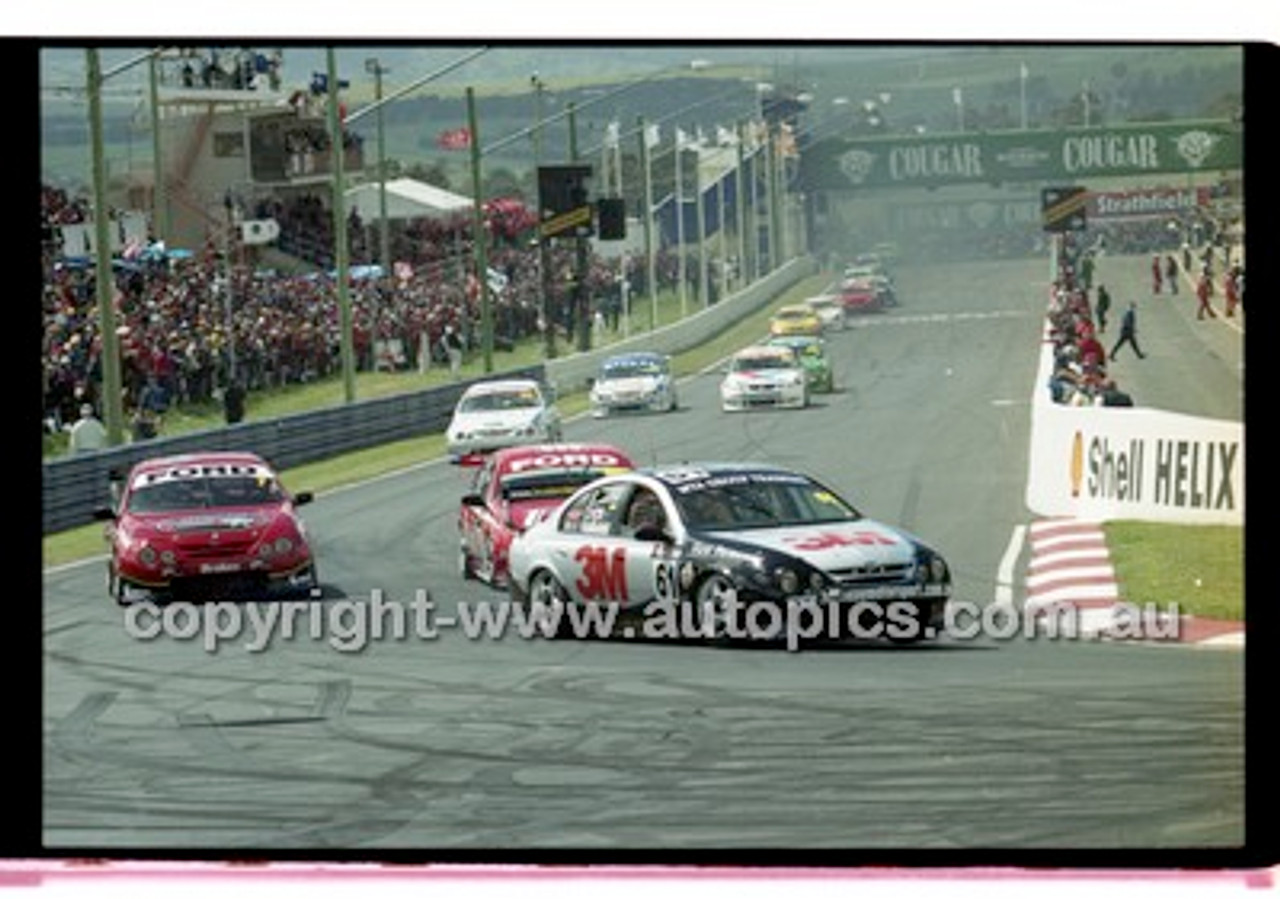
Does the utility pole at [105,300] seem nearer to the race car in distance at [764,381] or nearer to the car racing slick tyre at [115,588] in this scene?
the car racing slick tyre at [115,588]

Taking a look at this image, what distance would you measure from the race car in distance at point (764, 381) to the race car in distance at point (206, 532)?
2.09 m

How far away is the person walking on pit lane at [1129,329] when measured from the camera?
14.1 metres

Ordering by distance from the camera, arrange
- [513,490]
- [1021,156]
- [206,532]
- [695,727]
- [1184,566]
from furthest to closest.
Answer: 1. [513,490]
2. [206,532]
3. [1021,156]
4. [1184,566]
5. [695,727]

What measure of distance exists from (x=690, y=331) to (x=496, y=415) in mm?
1008

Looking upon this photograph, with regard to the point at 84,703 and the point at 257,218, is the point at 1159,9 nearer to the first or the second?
the point at 257,218

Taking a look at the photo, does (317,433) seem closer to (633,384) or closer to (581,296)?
(581,296)

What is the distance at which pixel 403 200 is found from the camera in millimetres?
14094

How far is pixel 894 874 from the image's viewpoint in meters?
12.5

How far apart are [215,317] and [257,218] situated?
21.4 inches

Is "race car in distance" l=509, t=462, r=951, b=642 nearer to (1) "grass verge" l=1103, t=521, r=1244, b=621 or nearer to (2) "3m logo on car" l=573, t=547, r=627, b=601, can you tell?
(2) "3m logo on car" l=573, t=547, r=627, b=601

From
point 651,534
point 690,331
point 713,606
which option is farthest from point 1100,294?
point 651,534

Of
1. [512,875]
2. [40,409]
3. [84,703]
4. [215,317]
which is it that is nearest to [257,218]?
[215,317]

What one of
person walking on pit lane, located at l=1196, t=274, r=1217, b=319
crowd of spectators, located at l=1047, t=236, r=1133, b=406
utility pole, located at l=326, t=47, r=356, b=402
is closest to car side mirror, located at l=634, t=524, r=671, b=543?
utility pole, located at l=326, t=47, r=356, b=402

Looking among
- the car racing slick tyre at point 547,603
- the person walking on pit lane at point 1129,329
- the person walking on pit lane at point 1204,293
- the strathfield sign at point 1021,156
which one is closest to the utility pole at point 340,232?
the car racing slick tyre at point 547,603
